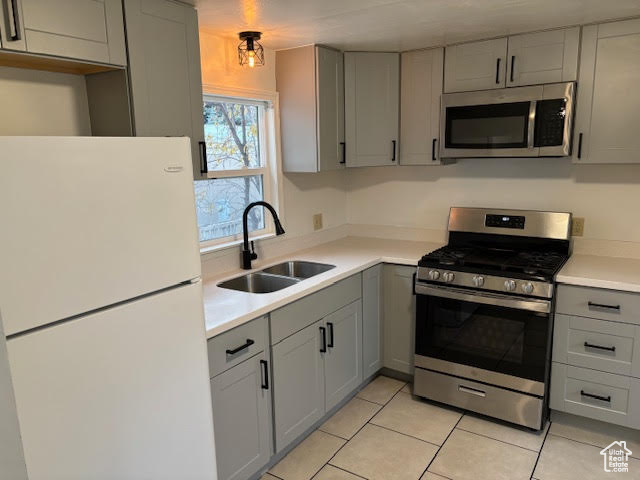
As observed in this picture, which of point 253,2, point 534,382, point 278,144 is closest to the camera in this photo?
point 253,2

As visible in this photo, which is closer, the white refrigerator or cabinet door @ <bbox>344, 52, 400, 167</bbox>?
the white refrigerator

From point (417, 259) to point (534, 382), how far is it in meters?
0.92

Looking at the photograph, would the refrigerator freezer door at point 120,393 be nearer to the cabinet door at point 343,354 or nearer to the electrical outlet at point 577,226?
the cabinet door at point 343,354

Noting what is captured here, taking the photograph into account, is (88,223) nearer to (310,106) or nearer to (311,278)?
(311,278)

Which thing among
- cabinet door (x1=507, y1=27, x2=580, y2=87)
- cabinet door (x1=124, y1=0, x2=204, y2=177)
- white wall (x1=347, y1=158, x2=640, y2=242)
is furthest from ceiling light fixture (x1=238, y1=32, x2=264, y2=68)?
cabinet door (x1=507, y1=27, x2=580, y2=87)

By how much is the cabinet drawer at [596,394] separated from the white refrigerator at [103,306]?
1.92 m

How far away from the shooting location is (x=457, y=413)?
113 inches

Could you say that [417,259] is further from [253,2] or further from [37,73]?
[37,73]

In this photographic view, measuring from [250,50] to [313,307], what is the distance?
4.55 ft

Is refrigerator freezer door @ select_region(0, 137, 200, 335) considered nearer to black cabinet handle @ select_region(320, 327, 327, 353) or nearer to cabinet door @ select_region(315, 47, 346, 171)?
black cabinet handle @ select_region(320, 327, 327, 353)

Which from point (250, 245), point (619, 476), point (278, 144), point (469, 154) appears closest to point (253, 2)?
point (278, 144)

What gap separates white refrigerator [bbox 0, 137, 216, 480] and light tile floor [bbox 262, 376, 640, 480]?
96 centimetres

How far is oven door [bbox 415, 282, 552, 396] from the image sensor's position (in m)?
2.58

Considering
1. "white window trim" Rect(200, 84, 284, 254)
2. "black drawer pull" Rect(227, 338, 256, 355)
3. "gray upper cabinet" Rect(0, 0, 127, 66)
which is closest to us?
"gray upper cabinet" Rect(0, 0, 127, 66)
